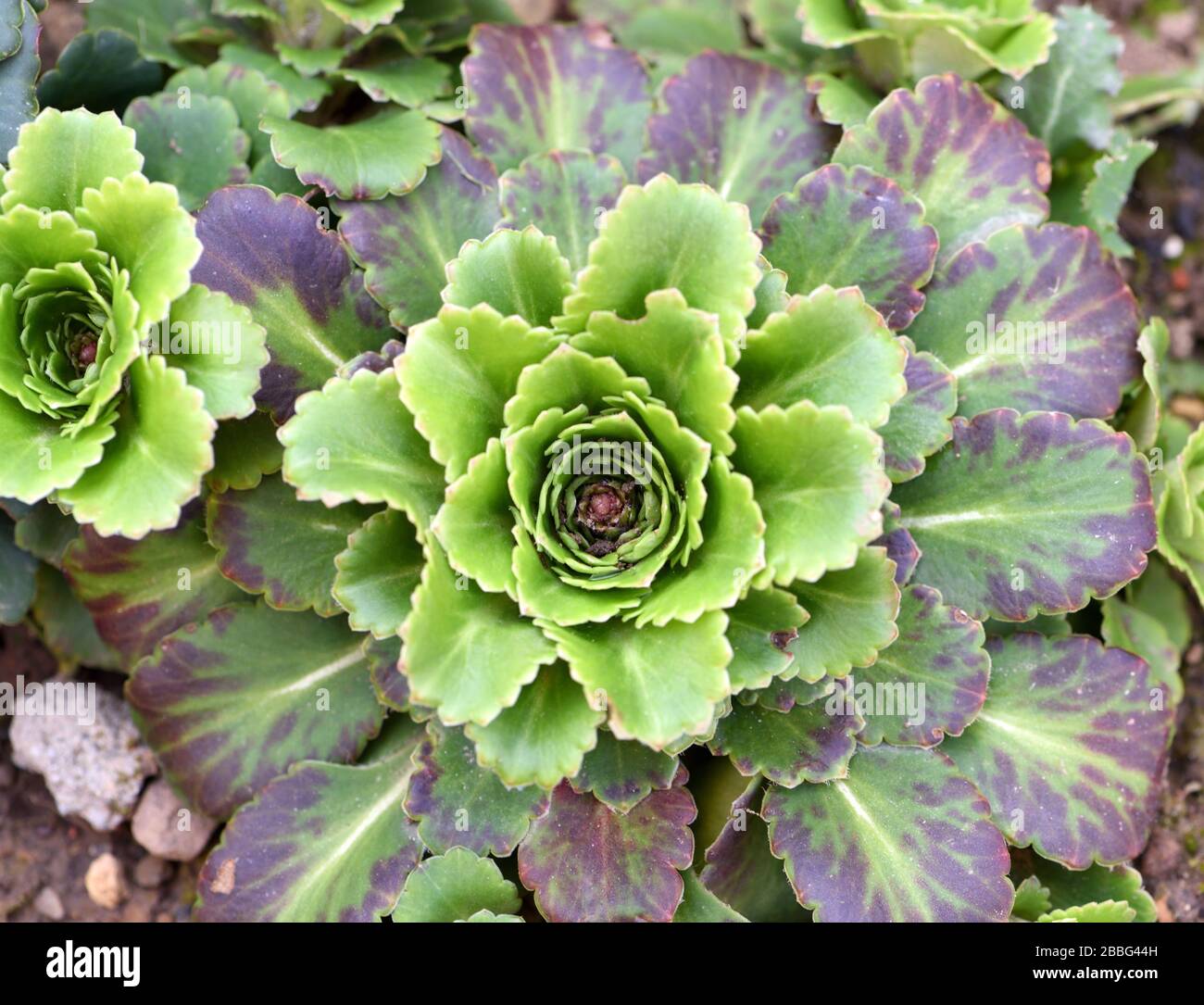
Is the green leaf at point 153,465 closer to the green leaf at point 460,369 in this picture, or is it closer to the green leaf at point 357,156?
the green leaf at point 460,369

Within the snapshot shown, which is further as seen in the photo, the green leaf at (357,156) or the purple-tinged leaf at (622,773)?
the green leaf at (357,156)

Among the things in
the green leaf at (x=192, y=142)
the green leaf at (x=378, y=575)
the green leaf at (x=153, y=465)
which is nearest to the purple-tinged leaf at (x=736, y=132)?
the green leaf at (x=192, y=142)

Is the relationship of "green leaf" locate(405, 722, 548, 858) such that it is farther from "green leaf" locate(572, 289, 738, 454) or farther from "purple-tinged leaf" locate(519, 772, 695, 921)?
"green leaf" locate(572, 289, 738, 454)

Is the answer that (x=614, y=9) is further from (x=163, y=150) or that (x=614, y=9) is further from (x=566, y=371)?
(x=566, y=371)

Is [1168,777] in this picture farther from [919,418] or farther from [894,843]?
[919,418]

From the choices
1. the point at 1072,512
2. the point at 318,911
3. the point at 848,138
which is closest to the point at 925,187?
the point at 848,138

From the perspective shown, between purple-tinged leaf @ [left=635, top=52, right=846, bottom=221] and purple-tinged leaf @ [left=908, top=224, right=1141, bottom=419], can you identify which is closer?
purple-tinged leaf @ [left=908, top=224, right=1141, bottom=419]

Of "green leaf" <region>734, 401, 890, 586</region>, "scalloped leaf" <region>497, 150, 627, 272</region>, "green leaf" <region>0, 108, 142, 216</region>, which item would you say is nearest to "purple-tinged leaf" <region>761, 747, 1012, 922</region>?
"green leaf" <region>734, 401, 890, 586</region>
